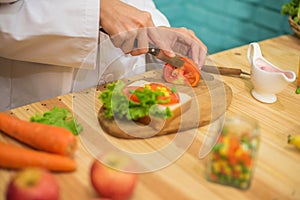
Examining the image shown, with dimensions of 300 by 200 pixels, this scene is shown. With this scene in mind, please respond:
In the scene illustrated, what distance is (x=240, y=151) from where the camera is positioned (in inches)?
27.2

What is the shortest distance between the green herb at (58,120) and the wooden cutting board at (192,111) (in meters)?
0.06

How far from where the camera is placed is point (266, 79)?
3.41ft

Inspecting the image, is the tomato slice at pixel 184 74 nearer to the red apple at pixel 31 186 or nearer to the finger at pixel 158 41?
the finger at pixel 158 41

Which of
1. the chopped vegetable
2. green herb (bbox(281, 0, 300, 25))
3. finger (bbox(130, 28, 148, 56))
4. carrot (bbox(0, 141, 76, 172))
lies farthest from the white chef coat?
green herb (bbox(281, 0, 300, 25))

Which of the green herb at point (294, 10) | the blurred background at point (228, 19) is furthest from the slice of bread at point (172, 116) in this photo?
the blurred background at point (228, 19)

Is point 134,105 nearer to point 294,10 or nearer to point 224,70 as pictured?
point 224,70

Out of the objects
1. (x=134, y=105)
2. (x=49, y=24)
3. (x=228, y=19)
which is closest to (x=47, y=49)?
(x=49, y=24)

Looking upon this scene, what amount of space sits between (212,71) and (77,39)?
424 millimetres

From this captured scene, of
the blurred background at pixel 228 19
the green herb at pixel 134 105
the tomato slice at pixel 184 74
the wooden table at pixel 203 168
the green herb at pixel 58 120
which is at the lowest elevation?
the blurred background at pixel 228 19

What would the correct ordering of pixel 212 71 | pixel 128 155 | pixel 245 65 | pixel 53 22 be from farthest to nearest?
1. pixel 245 65
2. pixel 212 71
3. pixel 53 22
4. pixel 128 155

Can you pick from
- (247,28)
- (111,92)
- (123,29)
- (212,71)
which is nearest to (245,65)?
(212,71)

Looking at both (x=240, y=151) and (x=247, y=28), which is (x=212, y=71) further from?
(x=247, y=28)

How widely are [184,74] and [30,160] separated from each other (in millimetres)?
534

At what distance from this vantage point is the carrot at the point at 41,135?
768 mm
